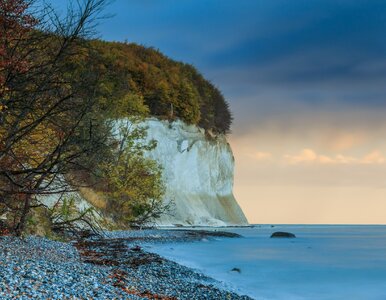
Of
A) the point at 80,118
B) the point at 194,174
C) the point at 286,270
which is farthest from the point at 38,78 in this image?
the point at 194,174

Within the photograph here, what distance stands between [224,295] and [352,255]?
2399cm

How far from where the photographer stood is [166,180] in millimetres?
55688

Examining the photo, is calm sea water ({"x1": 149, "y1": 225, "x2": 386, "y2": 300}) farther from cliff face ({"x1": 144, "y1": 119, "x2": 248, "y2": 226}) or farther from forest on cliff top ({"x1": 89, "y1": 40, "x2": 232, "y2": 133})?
forest on cliff top ({"x1": 89, "y1": 40, "x2": 232, "y2": 133})

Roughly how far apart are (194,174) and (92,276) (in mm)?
50511

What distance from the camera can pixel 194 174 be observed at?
61688 mm

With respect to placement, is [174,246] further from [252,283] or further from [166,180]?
[166,180]

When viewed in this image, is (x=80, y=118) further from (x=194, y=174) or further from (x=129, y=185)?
(x=194, y=174)

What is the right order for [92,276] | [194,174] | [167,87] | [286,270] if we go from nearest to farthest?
[92,276], [286,270], [167,87], [194,174]

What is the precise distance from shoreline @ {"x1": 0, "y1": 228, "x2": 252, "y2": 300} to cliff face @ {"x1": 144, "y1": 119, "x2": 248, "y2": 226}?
34.6 m

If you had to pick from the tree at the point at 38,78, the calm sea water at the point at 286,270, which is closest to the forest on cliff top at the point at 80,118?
the tree at the point at 38,78

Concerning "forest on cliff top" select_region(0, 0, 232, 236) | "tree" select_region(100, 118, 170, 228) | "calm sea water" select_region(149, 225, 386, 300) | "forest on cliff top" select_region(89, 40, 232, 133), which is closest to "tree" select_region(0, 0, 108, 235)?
"forest on cliff top" select_region(0, 0, 232, 236)

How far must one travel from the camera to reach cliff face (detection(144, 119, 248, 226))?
56.3 m

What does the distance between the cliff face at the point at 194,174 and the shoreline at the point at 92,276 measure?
34.6 metres

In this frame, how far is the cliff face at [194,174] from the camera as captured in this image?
2216 inches
